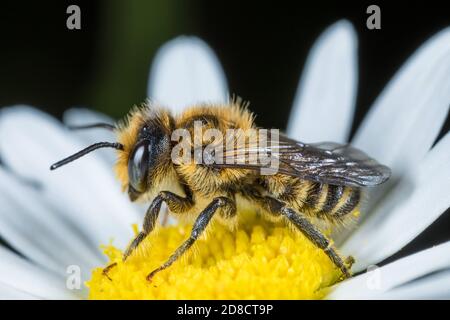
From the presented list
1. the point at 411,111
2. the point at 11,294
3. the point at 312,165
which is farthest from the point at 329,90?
the point at 11,294

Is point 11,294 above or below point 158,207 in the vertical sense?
below

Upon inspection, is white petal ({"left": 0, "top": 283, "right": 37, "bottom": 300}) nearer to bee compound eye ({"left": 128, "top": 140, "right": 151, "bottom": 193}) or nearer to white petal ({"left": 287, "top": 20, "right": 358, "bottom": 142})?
bee compound eye ({"left": 128, "top": 140, "right": 151, "bottom": 193})

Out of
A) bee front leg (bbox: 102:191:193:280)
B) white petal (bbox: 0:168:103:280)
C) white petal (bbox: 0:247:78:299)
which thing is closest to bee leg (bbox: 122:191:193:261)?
bee front leg (bbox: 102:191:193:280)

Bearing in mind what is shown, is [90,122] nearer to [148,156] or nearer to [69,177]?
[69,177]

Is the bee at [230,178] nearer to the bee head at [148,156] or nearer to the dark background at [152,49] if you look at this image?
the bee head at [148,156]

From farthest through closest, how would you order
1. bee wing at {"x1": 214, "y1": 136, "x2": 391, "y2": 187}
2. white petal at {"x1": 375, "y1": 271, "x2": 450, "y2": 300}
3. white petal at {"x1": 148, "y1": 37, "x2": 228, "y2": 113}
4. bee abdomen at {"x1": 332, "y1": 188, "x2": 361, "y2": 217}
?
1. white petal at {"x1": 148, "y1": 37, "x2": 228, "y2": 113}
2. bee abdomen at {"x1": 332, "y1": 188, "x2": 361, "y2": 217}
3. bee wing at {"x1": 214, "y1": 136, "x2": 391, "y2": 187}
4. white petal at {"x1": 375, "y1": 271, "x2": 450, "y2": 300}

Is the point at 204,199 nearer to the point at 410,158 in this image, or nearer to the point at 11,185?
the point at 410,158

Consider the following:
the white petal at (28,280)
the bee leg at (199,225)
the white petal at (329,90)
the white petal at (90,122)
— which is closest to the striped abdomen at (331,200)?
the bee leg at (199,225)
